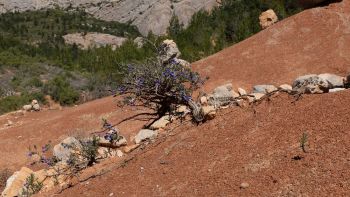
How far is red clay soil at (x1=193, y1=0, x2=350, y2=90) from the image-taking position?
18219mm

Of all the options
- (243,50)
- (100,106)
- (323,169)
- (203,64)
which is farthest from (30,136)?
(323,169)

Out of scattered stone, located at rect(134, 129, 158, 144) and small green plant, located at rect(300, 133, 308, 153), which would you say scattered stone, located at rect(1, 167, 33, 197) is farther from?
small green plant, located at rect(300, 133, 308, 153)

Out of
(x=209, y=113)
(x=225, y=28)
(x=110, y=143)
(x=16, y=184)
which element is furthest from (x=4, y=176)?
(x=225, y=28)

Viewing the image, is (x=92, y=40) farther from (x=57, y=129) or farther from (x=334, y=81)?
(x=334, y=81)

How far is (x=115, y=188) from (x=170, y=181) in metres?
1.10

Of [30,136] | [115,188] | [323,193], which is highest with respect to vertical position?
[323,193]

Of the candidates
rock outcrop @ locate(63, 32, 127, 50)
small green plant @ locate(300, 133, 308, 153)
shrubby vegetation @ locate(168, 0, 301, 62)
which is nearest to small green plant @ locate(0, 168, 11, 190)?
small green plant @ locate(300, 133, 308, 153)

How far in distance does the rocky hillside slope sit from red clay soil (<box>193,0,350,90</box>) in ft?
216

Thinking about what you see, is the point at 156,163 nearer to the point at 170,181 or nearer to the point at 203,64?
the point at 170,181

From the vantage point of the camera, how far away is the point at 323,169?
5695mm

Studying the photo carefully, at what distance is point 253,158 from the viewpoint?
6707 mm

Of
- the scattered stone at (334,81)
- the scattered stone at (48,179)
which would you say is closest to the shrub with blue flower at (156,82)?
the scattered stone at (48,179)

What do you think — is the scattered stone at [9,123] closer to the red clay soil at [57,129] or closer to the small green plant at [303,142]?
the red clay soil at [57,129]

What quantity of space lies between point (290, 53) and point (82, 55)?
51.1m
